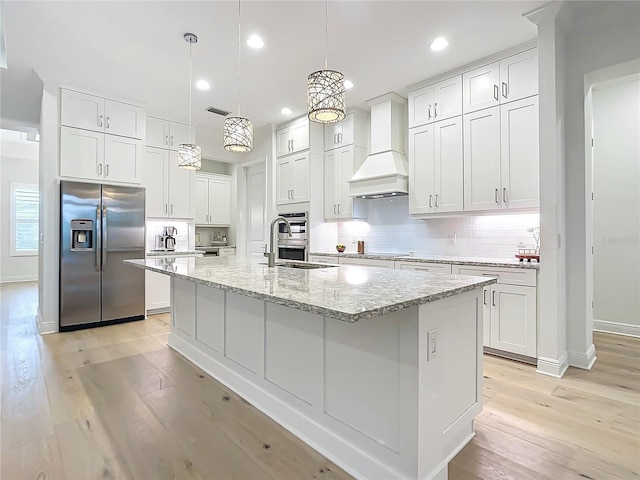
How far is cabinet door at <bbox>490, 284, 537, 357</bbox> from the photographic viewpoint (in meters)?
2.87

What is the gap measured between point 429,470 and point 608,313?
3.77 meters

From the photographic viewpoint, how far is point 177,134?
5.21 meters

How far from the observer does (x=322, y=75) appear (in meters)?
1.98

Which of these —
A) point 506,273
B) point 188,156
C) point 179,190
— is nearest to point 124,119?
point 179,190

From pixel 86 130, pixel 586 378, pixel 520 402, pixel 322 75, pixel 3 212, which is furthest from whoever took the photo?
pixel 3 212

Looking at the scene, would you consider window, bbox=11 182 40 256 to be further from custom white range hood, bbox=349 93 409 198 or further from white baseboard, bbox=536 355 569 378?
white baseboard, bbox=536 355 569 378

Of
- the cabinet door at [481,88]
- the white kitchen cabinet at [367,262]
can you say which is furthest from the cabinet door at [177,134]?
the cabinet door at [481,88]

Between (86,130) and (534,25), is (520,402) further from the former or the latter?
(86,130)

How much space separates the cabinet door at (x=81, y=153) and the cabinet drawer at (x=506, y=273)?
14.7 ft

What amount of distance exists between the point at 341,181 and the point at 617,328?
3.75m

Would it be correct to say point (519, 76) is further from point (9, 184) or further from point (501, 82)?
point (9, 184)

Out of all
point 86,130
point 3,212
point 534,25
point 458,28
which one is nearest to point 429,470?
point 458,28

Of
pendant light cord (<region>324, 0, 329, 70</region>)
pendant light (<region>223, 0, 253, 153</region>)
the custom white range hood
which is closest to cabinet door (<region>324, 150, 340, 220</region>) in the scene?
the custom white range hood

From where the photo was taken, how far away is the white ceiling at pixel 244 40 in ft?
8.70
